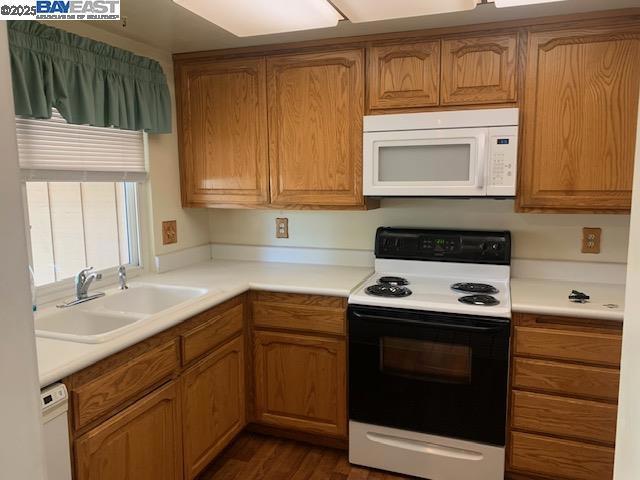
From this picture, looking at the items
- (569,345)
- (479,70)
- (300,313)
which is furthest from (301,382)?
(479,70)

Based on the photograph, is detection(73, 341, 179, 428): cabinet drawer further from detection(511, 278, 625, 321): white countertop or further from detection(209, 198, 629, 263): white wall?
detection(511, 278, 625, 321): white countertop

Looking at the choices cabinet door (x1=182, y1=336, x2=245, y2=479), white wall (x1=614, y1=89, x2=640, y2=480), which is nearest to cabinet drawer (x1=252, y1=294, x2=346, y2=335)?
cabinet door (x1=182, y1=336, x2=245, y2=479)

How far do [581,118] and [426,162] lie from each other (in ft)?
2.26

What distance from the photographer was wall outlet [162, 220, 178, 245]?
2.72m

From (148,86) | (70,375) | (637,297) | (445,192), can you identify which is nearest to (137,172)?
(148,86)

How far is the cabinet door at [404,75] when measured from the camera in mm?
2271

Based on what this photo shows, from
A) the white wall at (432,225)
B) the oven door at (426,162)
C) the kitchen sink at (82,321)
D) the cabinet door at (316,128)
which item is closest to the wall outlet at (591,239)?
the white wall at (432,225)

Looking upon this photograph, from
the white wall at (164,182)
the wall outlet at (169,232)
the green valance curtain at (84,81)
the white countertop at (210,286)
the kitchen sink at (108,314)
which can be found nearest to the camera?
the white countertop at (210,286)

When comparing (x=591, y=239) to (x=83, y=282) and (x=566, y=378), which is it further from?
(x=83, y=282)

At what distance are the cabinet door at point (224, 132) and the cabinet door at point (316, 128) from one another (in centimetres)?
8

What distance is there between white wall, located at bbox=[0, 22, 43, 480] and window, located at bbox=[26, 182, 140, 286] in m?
1.53

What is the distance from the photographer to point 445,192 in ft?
7.35

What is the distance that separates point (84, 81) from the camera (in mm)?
2027

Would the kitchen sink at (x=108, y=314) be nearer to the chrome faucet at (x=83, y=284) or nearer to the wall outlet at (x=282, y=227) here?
the chrome faucet at (x=83, y=284)
